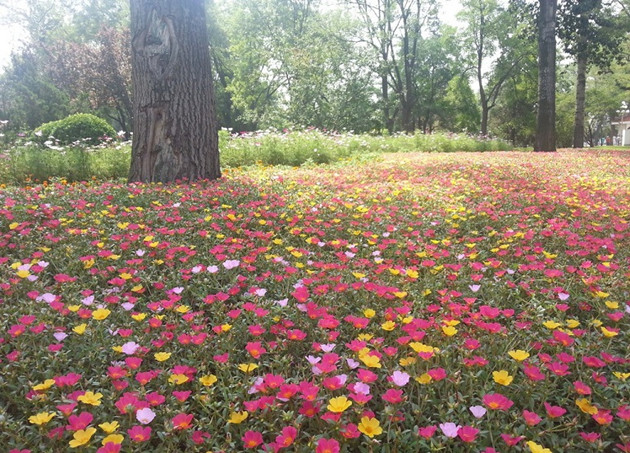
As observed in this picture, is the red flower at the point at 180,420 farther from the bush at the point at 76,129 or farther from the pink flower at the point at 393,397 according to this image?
the bush at the point at 76,129

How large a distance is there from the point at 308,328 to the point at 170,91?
12.8 feet

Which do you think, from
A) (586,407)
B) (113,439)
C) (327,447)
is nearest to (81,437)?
(113,439)

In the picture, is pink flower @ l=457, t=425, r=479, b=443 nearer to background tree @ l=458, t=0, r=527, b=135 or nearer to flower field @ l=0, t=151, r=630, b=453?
flower field @ l=0, t=151, r=630, b=453

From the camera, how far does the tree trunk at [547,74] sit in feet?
40.2

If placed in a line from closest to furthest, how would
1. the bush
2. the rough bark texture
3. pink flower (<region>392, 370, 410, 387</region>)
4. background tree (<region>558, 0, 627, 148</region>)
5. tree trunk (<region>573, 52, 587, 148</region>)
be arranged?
pink flower (<region>392, 370, 410, 387</region>), the rough bark texture, the bush, background tree (<region>558, 0, 627, 148</region>), tree trunk (<region>573, 52, 587, 148</region>)

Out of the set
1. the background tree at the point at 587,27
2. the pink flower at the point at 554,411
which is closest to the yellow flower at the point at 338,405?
the pink flower at the point at 554,411

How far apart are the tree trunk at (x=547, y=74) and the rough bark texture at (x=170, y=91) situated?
36.7 feet

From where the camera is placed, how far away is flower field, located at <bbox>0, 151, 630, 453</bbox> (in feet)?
4.44

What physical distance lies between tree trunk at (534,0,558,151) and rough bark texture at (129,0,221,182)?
1118 centimetres

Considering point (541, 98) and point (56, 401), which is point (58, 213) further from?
point (541, 98)

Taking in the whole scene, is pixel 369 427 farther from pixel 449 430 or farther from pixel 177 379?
pixel 177 379

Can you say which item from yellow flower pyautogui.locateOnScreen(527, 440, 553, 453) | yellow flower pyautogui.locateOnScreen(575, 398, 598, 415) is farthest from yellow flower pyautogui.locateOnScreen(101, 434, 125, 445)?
yellow flower pyautogui.locateOnScreen(575, 398, 598, 415)

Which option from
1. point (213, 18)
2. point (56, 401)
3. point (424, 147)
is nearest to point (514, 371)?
point (56, 401)

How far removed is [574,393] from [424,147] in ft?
49.2
